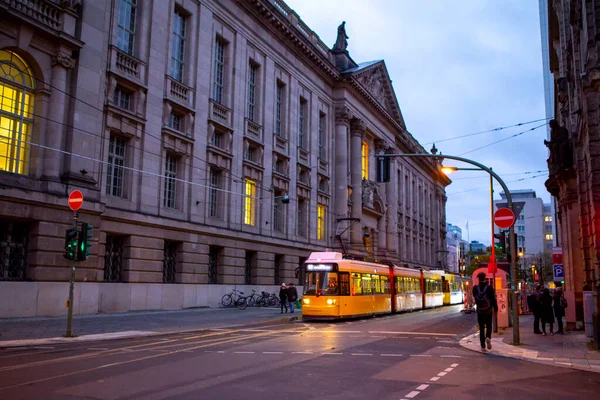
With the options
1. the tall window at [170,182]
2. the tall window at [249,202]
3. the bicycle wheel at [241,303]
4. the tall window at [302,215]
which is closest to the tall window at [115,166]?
the tall window at [170,182]

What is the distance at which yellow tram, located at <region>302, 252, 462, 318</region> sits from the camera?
26531mm

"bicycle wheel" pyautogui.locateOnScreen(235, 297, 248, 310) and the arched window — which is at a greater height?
the arched window

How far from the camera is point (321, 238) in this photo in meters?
48.2

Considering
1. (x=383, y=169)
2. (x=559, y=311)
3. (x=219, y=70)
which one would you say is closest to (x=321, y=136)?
(x=219, y=70)

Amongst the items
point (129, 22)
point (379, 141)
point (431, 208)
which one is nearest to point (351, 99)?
point (379, 141)

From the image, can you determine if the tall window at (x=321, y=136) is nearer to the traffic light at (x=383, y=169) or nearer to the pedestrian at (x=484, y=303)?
the traffic light at (x=383, y=169)

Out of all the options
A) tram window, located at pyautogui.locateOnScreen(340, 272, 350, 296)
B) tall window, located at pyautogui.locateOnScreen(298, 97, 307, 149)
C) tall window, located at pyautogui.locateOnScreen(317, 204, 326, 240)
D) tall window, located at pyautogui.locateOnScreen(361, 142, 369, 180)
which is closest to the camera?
tram window, located at pyautogui.locateOnScreen(340, 272, 350, 296)

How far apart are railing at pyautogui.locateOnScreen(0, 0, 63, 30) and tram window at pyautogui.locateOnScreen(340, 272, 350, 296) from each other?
1634 cm

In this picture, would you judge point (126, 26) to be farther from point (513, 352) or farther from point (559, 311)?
point (513, 352)

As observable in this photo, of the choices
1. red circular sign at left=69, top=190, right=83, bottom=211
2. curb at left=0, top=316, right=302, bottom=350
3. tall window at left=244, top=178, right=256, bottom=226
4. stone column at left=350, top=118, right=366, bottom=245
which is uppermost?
stone column at left=350, top=118, right=366, bottom=245

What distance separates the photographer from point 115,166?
2714 cm

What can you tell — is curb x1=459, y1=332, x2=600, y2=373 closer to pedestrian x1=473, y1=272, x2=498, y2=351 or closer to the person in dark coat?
pedestrian x1=473, y1=272, x2=498, y2=351

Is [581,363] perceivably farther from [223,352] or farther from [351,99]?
[351,99]

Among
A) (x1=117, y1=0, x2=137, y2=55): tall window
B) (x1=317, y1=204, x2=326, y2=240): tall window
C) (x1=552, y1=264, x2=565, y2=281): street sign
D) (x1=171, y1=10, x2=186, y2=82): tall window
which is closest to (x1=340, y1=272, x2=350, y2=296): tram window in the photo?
(x1=552, y1=264, x2=565, y2=281): street sign
